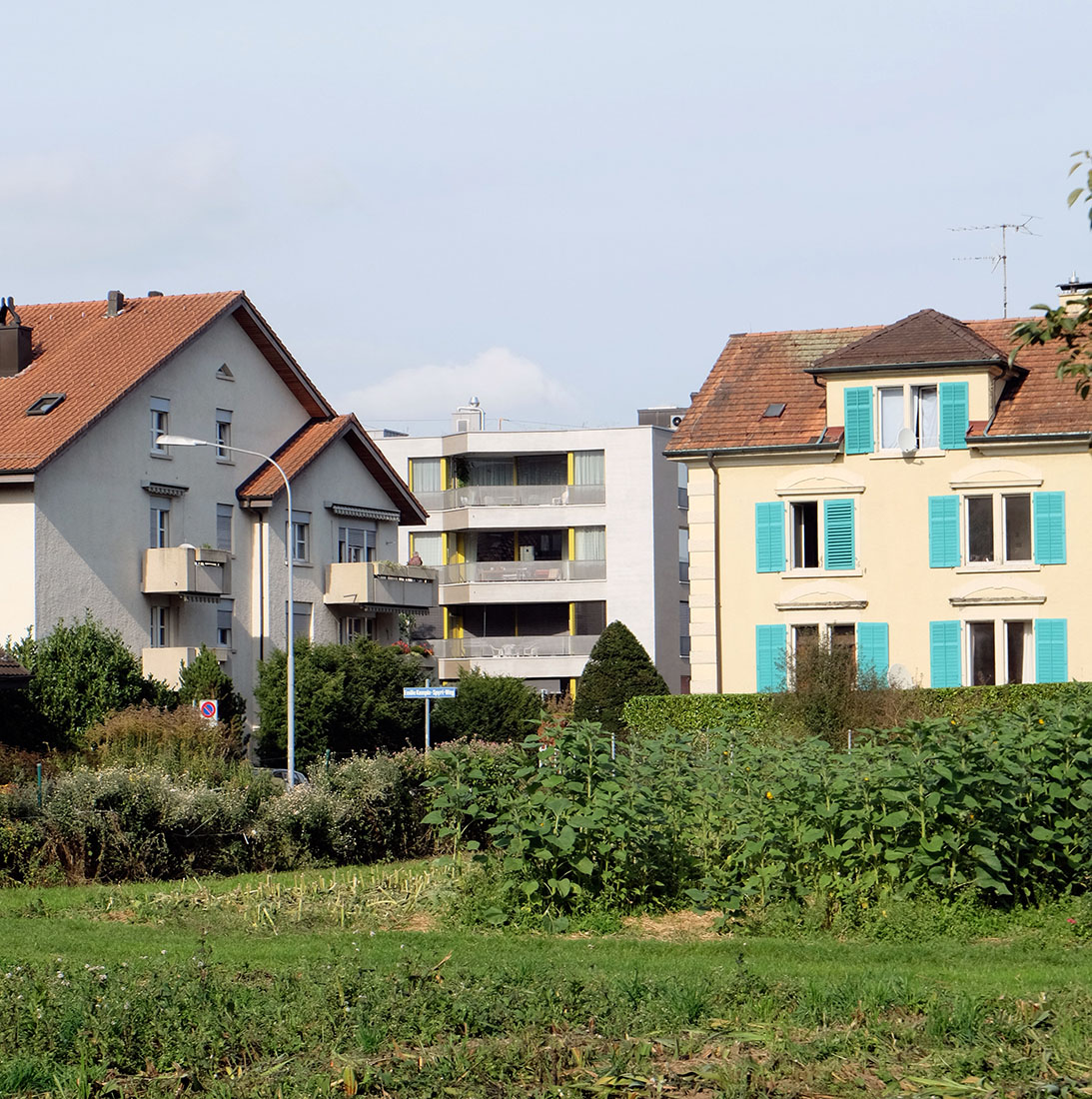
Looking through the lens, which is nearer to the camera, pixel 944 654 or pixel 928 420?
pixel 944 654

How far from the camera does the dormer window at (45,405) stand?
147 feet

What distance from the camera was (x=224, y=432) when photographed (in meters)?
51.0

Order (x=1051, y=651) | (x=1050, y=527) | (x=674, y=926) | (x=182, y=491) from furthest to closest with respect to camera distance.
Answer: (x=182, y=491) → (x=1050, y=527) → (x=1051, y=651) → (x=674, y=926)

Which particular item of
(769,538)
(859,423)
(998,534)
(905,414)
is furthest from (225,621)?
(998,534)

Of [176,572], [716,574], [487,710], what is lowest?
[487,710]

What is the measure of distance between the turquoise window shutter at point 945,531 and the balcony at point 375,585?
20174mm

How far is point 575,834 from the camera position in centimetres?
1412

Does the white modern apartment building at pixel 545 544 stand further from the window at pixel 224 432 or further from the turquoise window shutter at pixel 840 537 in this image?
the turquoise window shutter at pixel 840 537

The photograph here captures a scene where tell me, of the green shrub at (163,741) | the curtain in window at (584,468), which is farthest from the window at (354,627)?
the curtain in window at (584,468)

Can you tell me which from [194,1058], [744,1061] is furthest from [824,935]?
[194,1058]

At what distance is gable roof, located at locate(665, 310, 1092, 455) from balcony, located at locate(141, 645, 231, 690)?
14472 millimetres

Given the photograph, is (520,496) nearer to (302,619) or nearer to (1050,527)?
(302,619)

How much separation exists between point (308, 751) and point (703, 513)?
13423 mm

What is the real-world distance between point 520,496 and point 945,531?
122 feet
